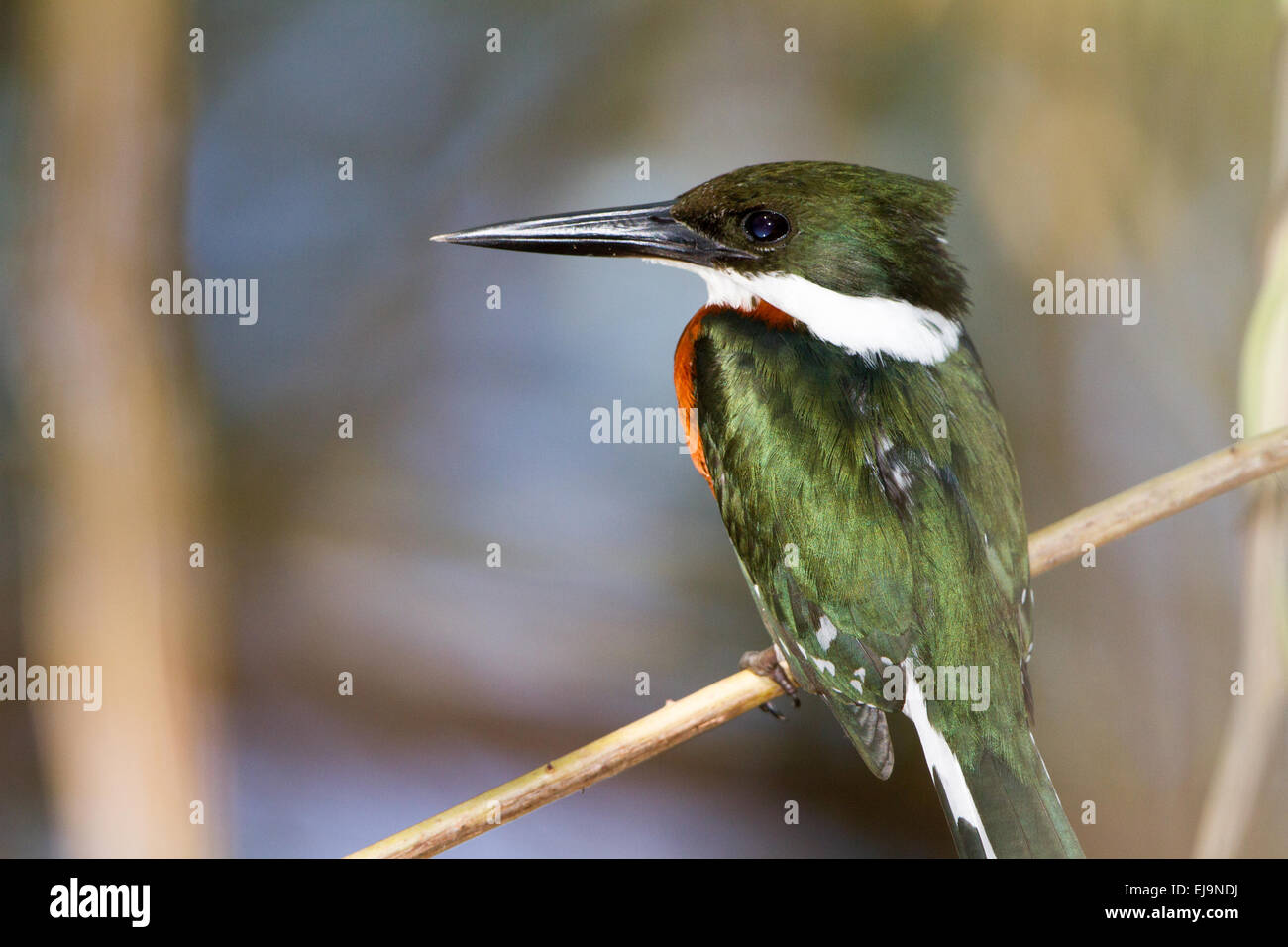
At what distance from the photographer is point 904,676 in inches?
52.5

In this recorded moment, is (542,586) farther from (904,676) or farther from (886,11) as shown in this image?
(886,11)

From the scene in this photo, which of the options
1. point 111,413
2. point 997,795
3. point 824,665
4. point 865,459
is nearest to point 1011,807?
point 997,795

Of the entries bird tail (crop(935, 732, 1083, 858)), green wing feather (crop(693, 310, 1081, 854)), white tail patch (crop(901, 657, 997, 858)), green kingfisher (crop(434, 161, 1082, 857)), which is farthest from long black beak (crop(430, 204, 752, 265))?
bird tail (crop(935, 732, 1083, 858))

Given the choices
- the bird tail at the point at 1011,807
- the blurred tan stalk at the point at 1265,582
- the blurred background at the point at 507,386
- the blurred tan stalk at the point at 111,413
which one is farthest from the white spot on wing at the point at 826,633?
the blurred tan stalk at the point at 111,413

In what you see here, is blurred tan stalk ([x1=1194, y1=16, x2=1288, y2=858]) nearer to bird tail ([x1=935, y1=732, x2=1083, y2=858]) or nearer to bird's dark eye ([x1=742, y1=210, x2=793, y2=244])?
bird tail ([x1=935, y1=732, x2=1083, y2=858])

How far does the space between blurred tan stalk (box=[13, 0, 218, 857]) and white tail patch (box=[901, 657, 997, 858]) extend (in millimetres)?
1127

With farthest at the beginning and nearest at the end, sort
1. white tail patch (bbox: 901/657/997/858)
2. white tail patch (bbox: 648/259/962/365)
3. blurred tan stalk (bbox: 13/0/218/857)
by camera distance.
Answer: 1. blurred tan stalk (bbox: 13/0/218/857)
2. white tail patch (bbox: 648/259/962/365)
3. white tail patch (bbox: 901/657/997/858)

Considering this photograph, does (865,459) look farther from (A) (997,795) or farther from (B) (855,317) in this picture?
(A) (997,795)

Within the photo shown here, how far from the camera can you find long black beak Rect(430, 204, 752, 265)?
1.47m

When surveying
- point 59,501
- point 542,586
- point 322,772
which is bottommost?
point 322,772

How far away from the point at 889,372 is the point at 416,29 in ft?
3.24

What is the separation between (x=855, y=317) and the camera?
4.74ft

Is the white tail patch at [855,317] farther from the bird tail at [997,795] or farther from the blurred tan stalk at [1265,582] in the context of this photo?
the blurred tan stalk at [1265,582]

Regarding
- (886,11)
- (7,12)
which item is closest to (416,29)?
(7,12)
